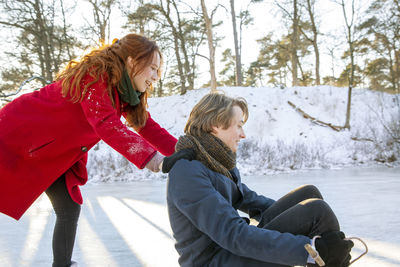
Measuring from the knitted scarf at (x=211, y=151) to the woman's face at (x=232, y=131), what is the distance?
0.08 feet

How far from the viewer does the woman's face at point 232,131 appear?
4.08ft

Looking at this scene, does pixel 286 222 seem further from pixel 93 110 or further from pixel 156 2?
pixel 156 2

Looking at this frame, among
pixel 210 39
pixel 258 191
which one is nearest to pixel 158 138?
pixel 258 191

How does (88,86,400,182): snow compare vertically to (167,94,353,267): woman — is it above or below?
below

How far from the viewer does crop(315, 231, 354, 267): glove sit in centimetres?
98

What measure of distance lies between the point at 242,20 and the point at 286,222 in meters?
15.6

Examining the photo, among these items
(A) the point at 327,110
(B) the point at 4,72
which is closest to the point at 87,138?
(B) the point at 4,72

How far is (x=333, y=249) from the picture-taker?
0.98 meters

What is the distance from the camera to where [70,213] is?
1.56 m

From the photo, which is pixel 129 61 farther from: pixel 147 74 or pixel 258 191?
pixel 258 191

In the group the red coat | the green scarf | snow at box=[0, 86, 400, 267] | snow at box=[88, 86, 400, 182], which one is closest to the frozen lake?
snow at box=[0, 86, 400, 267]

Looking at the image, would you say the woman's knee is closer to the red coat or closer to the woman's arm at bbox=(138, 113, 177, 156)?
the red coat

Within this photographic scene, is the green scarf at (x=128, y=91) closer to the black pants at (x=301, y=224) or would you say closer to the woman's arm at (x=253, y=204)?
the woman's arm at (x=253, y=204)

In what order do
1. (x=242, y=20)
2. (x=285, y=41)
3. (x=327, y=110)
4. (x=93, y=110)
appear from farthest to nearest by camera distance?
(x=285, y=41) → (x=242, y=20) → (x=327, y=110) → (x=93, y=110)
